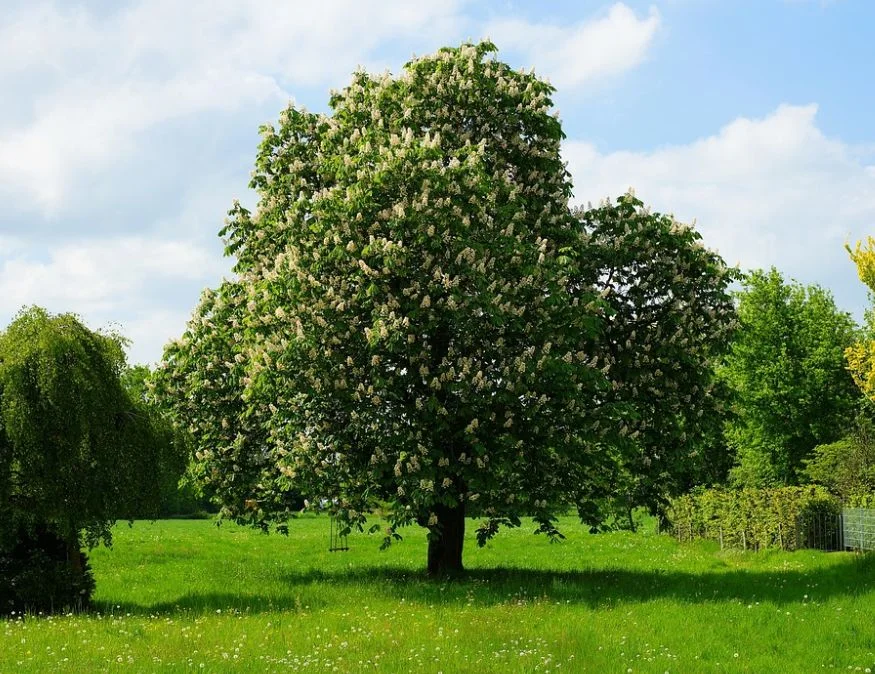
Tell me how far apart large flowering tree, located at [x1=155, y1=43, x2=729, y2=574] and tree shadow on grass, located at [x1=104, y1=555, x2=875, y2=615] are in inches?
60.0

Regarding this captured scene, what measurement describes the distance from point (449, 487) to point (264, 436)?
6.95 m

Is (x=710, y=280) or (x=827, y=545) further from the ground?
(x=710, y=280)

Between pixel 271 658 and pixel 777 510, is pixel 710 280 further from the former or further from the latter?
pixel 271 658

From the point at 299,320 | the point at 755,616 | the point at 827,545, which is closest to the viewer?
the point at 755,616

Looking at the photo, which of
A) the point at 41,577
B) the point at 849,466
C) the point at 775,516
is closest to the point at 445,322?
the point at 41,577

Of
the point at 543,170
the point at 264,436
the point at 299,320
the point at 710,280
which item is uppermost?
the point at 543,170

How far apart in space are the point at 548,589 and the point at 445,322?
22.5ft

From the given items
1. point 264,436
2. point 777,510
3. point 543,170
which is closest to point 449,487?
point 264,436

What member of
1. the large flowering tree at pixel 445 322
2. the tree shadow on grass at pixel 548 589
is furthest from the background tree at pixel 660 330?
the tree shadow on grass at pixel 548 589

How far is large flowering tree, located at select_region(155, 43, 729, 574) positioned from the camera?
814 inches

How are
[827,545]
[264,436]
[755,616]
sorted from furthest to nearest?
[827,545]
[264,436]
[755,616]

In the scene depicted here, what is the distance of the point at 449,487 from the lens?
21.3 metres

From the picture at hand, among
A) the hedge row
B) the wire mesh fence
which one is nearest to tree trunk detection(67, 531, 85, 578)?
the hedge row

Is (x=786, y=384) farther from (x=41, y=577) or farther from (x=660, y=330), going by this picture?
(x=41, y=577)
